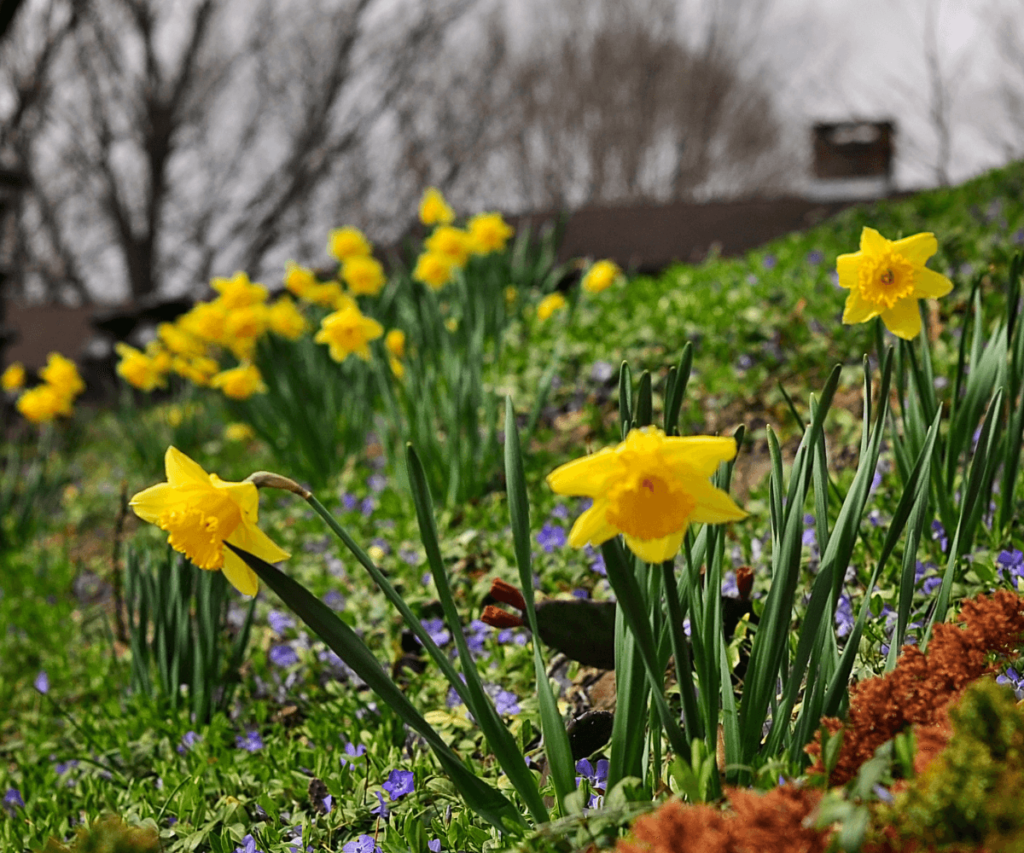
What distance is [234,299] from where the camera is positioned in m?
3.49

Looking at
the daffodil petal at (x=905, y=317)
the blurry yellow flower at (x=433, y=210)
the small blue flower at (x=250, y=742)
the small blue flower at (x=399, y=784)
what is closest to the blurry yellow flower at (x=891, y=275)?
the daffodil petal at (x=905, y=317)

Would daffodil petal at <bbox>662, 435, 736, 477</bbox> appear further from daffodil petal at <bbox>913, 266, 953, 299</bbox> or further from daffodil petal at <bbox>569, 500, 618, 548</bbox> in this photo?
daffodil petal at <bbox>913, 266, 953, 299</bbox>

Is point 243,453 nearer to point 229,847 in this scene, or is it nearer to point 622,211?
point 229,847

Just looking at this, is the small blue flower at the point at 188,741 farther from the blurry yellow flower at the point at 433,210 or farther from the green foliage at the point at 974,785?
the blurry yellow flower at the point at 433,210

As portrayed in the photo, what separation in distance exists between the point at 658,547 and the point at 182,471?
61 cm

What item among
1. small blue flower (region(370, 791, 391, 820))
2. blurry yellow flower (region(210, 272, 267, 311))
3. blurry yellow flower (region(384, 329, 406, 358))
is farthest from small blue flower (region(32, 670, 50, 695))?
blurry yellow flower (region(384, 329, 406, 358))

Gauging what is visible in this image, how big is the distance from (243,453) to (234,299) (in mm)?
1586

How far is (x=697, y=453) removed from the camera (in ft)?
2.76

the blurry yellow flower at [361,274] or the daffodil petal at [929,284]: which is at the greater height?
the blurry yellow flower at [361,274]

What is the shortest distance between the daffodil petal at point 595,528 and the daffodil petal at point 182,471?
1.63 ft

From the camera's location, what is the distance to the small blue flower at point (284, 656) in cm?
202

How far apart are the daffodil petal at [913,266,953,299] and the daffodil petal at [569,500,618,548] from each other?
2.59 ft

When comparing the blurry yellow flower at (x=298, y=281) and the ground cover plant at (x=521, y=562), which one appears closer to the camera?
the ground cover plant at (x=521, y=562)

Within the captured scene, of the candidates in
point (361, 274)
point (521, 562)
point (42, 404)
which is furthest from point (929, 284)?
point (42, 404)
